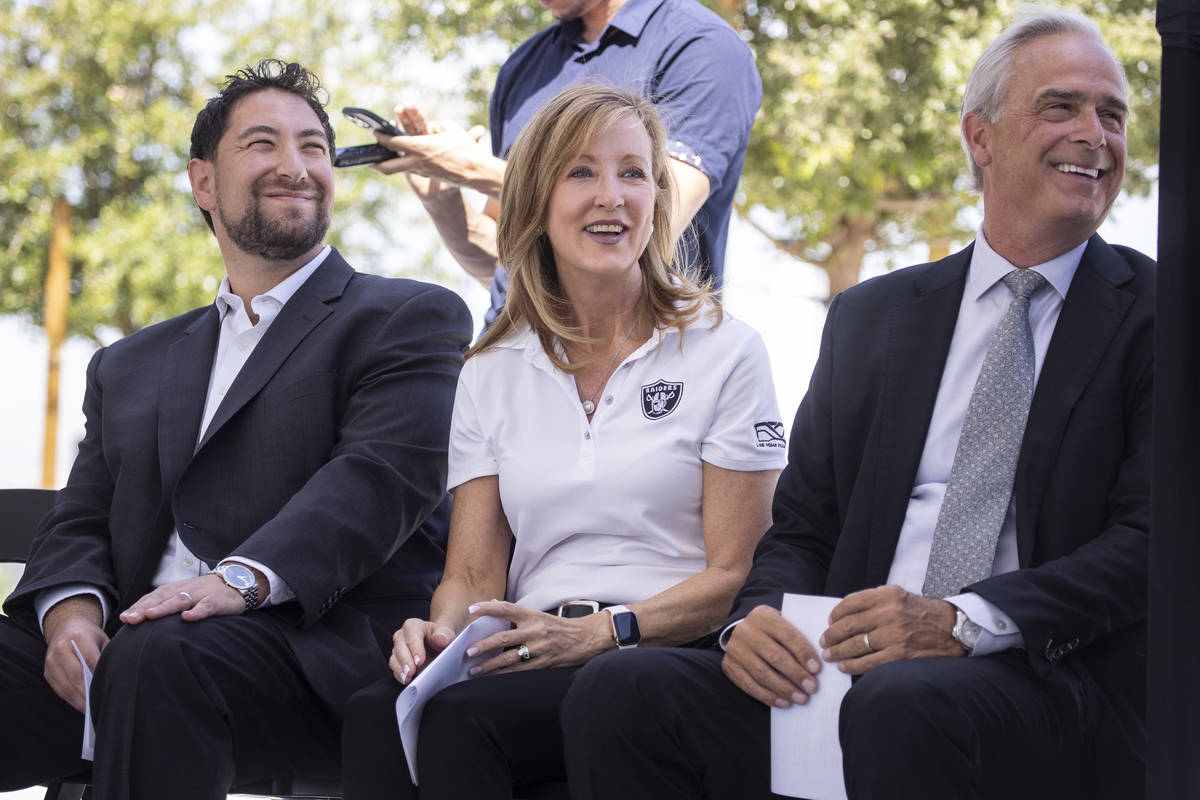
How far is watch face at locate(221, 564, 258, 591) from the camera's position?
304 centimetres

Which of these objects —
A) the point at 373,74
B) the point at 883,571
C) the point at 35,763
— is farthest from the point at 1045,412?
the point at 373,74

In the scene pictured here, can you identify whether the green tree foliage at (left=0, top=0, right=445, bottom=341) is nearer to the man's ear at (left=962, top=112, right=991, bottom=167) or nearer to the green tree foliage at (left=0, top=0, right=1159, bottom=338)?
the green tree foliage at (left=0, top=0, right=1159, bottom=338)

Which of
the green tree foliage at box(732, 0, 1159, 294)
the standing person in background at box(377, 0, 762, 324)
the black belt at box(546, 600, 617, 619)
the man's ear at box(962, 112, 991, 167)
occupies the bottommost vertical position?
the black belt at box(546, 600, 617, 619)

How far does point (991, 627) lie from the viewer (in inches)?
92.4

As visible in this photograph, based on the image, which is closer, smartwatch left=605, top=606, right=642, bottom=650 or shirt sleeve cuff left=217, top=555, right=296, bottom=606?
smartwatch left=605, top=606, right=642, bottom=650

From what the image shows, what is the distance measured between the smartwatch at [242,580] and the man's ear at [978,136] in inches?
72.4

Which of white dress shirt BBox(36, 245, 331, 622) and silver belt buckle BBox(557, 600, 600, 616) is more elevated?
white dress shirt BBox(36, 245, 331, 622)

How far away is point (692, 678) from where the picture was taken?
8.26 ft

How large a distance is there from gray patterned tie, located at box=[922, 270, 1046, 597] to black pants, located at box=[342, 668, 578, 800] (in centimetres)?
76

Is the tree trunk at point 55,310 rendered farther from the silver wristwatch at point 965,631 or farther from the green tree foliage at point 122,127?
the silver wristwatch at point 965,631

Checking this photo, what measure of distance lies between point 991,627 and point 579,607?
929 mm

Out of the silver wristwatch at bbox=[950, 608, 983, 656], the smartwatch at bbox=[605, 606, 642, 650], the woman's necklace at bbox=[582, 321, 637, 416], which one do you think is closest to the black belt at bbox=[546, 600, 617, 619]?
the smartwatch at bbox=[605, 606, 642, 650]

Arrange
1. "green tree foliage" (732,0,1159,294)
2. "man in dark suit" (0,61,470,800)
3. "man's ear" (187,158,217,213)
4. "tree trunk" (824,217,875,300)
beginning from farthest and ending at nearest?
"tree trunk" (824,217,875,300) → "green tree foliage" (732,0,1159,294) → "man's ear" (187,158,217,213) → "man in dark suit" (0,61,470,800)

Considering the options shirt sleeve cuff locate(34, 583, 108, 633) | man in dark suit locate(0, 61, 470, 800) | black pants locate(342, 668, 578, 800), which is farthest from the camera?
shirt sleeve cuff locate(34, 583, 108, 633)
